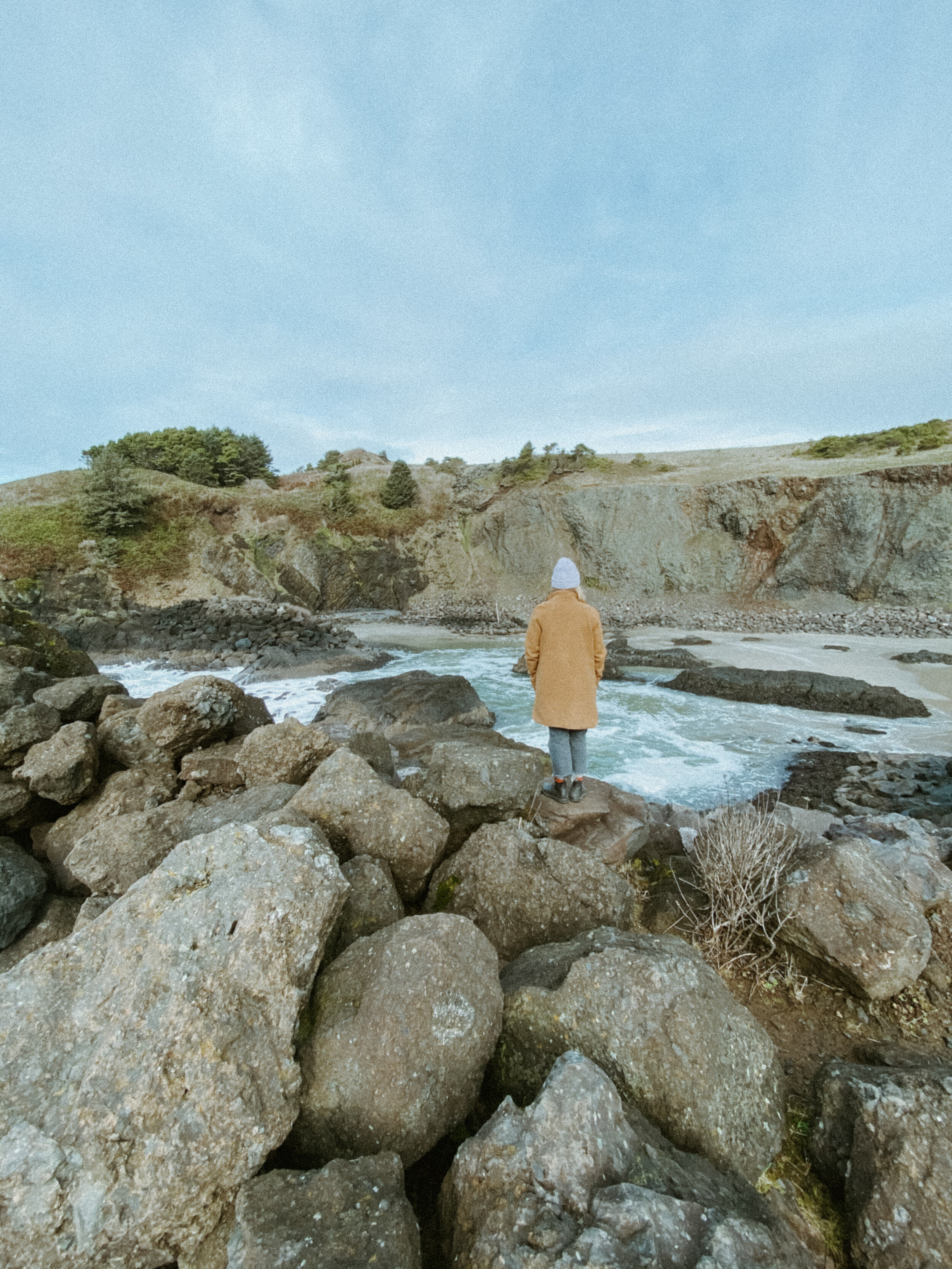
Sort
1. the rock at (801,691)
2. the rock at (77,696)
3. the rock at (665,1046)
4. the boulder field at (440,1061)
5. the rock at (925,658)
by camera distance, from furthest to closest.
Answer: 1. the rock at (925,658)
2. the rock at (801,691)
3. the rock at (77,696)
4. the rock at (665,1046)
5. the boulder field at (440,1061)

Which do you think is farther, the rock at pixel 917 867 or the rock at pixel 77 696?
the rock at pixel 77 696

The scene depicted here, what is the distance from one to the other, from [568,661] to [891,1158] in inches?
147

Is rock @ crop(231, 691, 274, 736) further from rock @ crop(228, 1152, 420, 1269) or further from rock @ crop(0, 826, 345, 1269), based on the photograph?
rock @ crop(228, 1152, 420, 1269)

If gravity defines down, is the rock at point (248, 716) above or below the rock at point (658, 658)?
above

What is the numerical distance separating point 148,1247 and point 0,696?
550 cm

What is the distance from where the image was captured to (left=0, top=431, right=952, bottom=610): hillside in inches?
1083

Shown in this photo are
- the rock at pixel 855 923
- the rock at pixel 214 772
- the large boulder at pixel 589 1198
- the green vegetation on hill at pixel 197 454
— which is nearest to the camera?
the large boulder at pixel 589 1198

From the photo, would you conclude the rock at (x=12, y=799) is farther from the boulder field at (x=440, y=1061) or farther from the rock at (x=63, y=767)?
the boulder field at (x=440, y=1061)

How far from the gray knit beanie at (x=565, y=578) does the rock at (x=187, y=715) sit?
143 inches

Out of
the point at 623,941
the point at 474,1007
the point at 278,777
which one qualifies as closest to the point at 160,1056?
the point at 474,1007

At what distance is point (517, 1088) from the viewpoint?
2.46m

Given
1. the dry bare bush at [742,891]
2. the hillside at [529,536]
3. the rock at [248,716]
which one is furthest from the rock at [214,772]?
the hillside at [529,536]

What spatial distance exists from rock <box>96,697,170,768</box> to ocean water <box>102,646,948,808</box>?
18.7 ft

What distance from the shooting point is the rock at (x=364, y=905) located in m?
2.90
